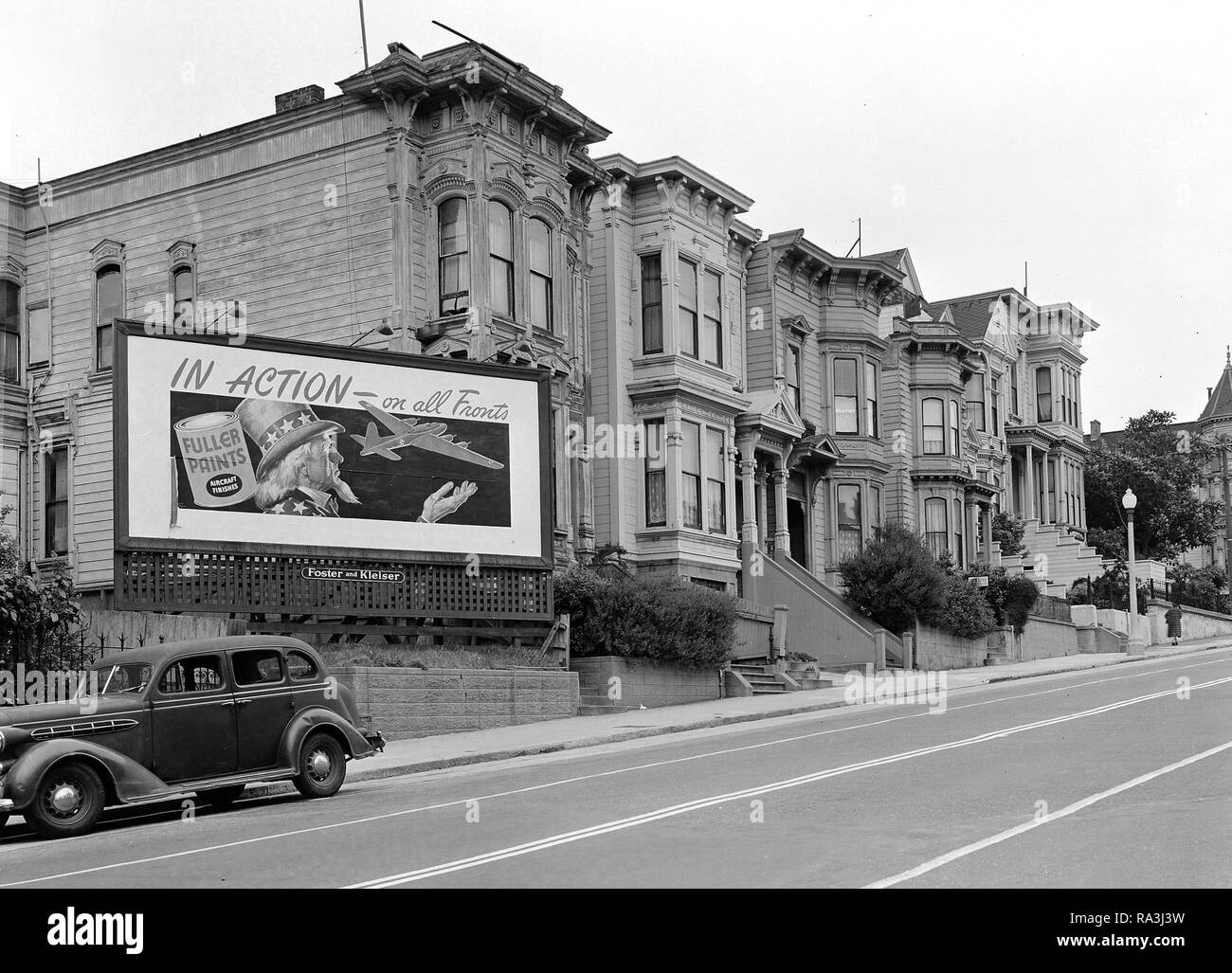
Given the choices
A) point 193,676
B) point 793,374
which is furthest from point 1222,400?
point 193,676

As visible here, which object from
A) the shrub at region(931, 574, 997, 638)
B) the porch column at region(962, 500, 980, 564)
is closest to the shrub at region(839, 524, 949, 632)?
the shrub at region(931, 574, 997, 638)

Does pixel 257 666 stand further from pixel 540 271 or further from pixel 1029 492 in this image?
pixel 1029 492

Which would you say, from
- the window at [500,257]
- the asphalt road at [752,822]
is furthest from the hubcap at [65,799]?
the window at [500,257]

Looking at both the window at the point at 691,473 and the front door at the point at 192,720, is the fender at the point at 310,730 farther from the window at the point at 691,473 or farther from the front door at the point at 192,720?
the window at the point at 691,473

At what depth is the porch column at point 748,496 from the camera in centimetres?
4016

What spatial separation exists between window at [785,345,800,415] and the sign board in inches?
679

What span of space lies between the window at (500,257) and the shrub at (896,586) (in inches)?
547

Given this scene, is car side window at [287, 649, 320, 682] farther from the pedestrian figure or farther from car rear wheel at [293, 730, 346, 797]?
the pedestrian figure

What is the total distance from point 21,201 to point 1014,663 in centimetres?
2961

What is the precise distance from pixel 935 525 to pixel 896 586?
12499 millimetres

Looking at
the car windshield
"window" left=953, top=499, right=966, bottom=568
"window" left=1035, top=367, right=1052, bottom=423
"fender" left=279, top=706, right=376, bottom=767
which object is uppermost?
"window" left=1035, top=367, right=1052, bottom=423

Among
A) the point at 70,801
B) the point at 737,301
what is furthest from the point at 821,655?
the point at 70,801

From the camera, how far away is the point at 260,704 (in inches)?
669

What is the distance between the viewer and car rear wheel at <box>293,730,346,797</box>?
1714 cm
